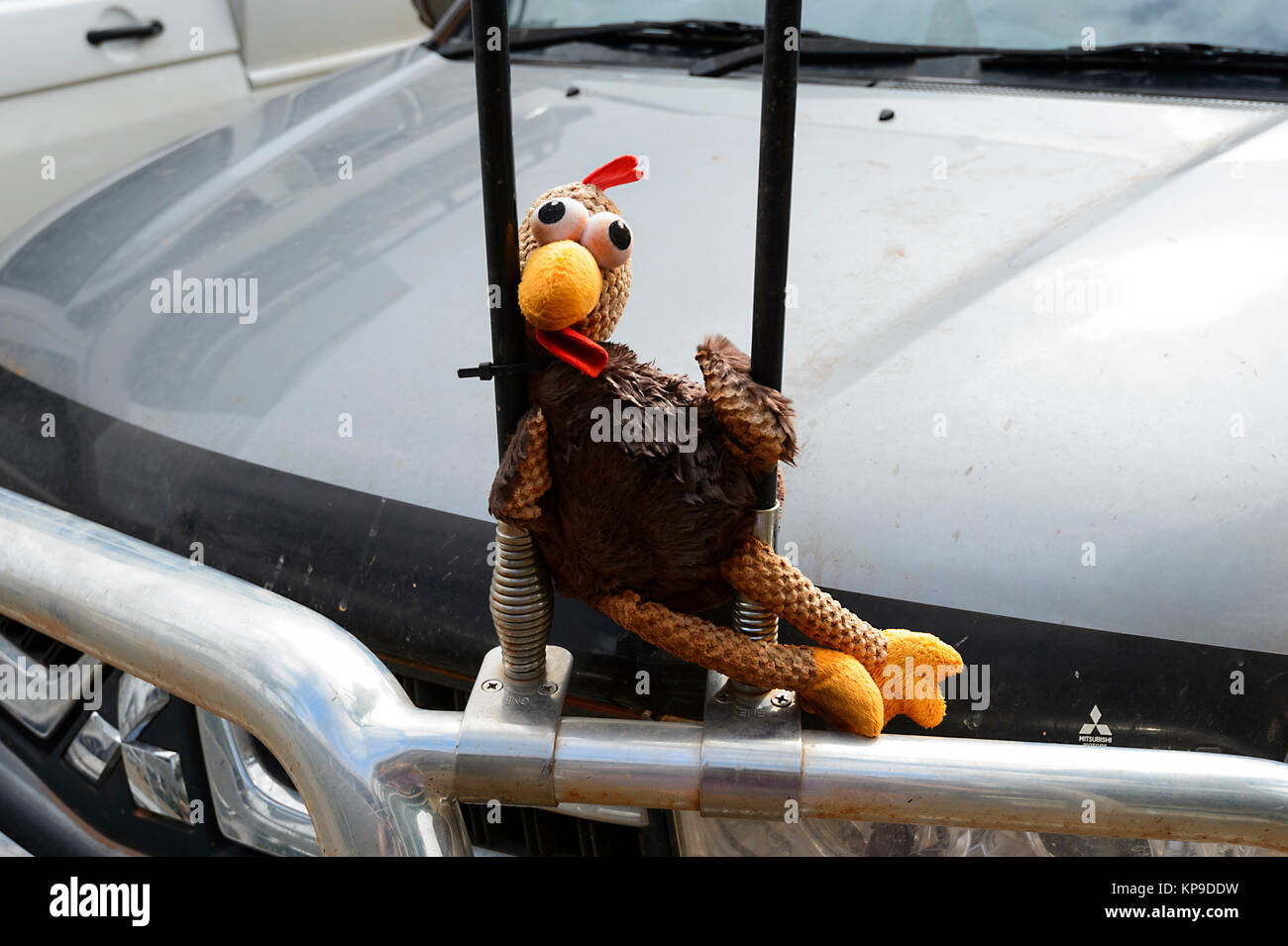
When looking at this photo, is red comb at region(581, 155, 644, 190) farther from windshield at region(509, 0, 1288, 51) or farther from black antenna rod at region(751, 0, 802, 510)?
windshield at region(509, 0, 1288, 51)

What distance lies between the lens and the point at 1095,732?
3.82ft

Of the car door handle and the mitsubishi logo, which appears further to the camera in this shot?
the car door handle

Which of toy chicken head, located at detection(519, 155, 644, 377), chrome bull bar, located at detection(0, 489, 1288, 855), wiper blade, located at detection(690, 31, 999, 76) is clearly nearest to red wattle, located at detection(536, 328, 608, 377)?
toy chicken head, located at detection(519, 155, 644, 377)

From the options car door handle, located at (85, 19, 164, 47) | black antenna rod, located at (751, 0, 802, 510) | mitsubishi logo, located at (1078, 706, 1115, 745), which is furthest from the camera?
car door handle, located at (85, 19, 164, 47)

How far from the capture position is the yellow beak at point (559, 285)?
2.96 feet

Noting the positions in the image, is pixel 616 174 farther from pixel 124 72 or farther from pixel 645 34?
pixel 124 72

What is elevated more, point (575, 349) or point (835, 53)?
point (835, 53)

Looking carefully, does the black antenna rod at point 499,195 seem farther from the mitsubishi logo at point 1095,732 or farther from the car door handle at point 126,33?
the car door handle at point 126,33

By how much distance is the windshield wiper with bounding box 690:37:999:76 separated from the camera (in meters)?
2.06

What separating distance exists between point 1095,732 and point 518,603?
608mm

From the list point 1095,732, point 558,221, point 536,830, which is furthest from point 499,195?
point 536,830

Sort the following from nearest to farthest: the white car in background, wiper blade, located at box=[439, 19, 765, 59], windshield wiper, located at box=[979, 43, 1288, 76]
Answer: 1. windshield wiper, located at box=[979, 43, 1288, 76]
2. wiper blade, located at box=[439, 19, 765, 59]
3. the white car in background

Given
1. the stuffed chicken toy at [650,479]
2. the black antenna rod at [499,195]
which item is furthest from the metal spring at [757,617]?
the black antenna rod at [499,195]

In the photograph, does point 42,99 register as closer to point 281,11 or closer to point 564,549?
point 281,11
